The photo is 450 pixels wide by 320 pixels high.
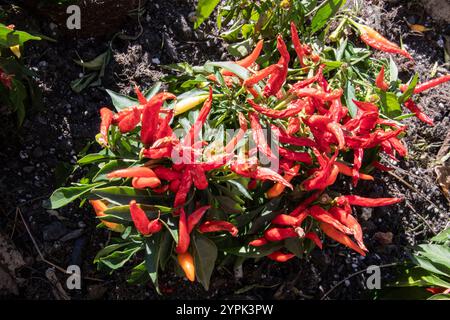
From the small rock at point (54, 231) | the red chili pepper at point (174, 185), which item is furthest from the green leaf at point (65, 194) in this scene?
the small rock at point (54, 231)

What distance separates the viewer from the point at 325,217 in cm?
251

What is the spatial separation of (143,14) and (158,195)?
1.23 metres

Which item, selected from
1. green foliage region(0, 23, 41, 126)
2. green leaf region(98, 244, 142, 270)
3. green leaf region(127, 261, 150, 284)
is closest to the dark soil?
green foliage region(0, 23, 41, 126)

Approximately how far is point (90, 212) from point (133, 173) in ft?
2.74

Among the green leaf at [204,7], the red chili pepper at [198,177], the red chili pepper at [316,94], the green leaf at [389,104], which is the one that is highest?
the green leaf at [204,7]

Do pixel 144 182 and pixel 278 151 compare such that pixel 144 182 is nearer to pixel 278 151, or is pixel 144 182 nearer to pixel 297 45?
pixel 278 151

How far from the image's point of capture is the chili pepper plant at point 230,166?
237 centimetres

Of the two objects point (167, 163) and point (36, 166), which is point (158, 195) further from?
point (36, 166)

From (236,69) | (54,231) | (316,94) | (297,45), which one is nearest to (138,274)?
(54,231)

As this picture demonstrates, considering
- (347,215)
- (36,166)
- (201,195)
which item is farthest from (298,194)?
(36,166)

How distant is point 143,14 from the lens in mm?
3289

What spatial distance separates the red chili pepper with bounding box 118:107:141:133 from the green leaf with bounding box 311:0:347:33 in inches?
46.5

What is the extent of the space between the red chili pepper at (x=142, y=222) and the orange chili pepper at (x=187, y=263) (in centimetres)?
15

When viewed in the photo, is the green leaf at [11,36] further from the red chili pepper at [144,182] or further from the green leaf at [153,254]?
the green leaf at [153,254]
